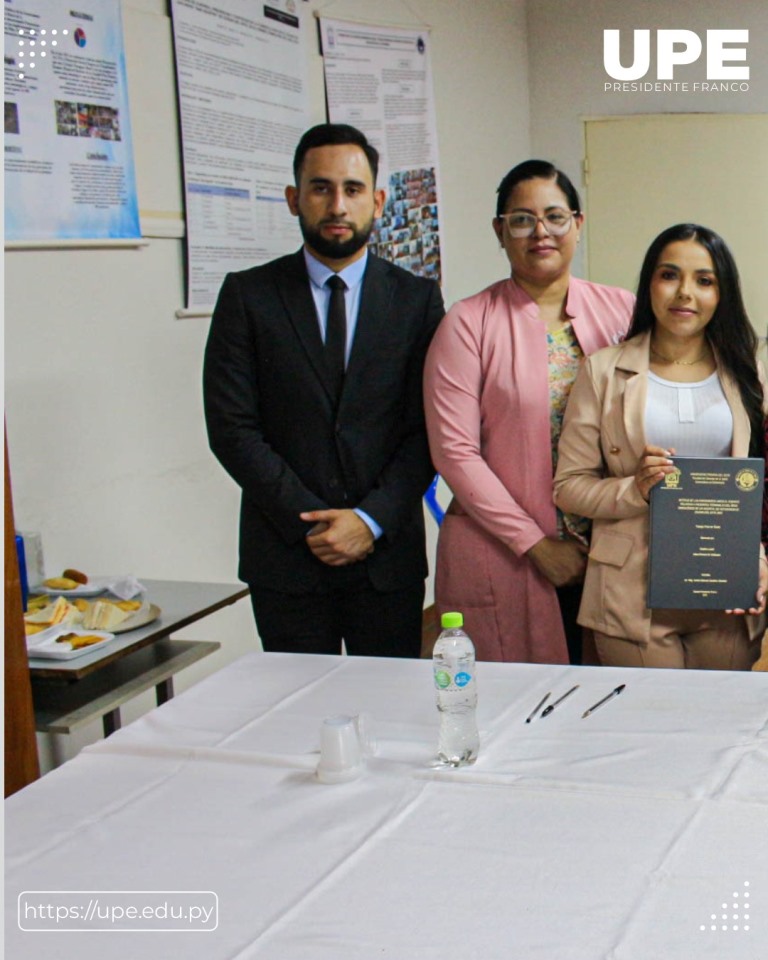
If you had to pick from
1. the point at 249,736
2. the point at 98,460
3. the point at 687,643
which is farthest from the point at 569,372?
A: the point at 98,460

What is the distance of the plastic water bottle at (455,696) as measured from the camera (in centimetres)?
156

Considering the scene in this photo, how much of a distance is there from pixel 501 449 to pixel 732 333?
1.79 feet

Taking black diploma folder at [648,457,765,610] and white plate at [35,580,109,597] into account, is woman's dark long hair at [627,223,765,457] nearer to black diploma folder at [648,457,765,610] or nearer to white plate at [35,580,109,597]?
black diploma folder at [648,457,765,610]

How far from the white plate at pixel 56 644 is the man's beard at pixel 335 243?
98 centimetres

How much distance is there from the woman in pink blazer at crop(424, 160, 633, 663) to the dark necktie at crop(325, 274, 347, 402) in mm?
207

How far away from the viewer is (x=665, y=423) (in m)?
2.22

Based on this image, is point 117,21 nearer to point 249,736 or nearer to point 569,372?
point 569,372

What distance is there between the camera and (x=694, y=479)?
2.09m

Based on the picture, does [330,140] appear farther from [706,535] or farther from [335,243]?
[706,535]

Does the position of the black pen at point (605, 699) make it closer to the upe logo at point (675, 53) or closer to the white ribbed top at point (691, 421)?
the white ribbed top at point (691, 421)

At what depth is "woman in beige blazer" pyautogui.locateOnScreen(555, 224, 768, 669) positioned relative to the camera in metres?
2.21

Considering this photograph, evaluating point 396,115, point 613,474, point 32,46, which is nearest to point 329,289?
point 613,474

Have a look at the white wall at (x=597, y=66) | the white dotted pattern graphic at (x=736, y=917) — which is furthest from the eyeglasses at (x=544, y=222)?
the white wall at (x=597, y=66)

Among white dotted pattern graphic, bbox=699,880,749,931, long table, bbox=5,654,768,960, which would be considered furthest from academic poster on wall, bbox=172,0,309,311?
white dotted pattern graphic, bbox=699,880,749,931
